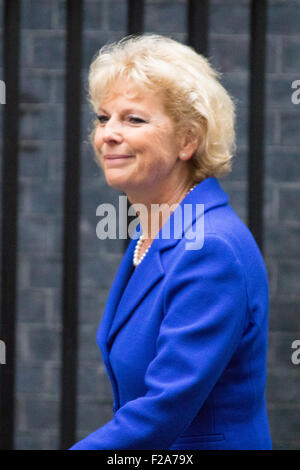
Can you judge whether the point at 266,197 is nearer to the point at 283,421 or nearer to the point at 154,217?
the point at 283,421

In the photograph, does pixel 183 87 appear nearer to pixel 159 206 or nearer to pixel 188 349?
pixel 159 206

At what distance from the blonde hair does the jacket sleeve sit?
296mm

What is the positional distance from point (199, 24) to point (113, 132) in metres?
0.57

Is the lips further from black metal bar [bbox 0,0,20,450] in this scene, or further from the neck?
black metal bar [bbox 0,0,20,450]

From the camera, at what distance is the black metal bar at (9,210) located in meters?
2.13

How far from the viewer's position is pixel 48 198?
3.13 metres

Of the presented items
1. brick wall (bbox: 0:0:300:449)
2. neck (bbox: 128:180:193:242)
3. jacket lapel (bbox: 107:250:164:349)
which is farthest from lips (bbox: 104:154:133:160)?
brick wall (bbox: 0:0:300:449)

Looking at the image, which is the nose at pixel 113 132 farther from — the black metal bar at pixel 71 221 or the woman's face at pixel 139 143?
the black metal bar at pixel 71 221

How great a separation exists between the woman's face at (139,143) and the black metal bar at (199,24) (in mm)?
489

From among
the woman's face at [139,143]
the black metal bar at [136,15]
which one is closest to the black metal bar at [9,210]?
the black metal bar at [136,15]

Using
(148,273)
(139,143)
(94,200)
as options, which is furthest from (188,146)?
(94,200)

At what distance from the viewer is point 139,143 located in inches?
65.3

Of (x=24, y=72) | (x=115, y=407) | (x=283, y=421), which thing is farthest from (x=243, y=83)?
(x=115, y=407)

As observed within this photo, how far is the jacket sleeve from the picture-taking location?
1.44m
